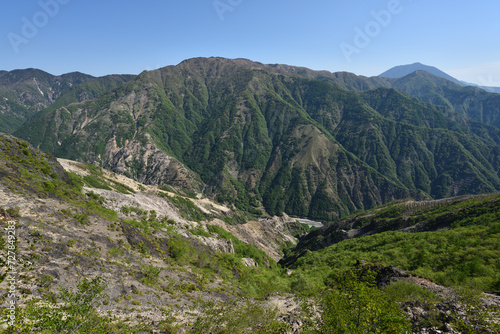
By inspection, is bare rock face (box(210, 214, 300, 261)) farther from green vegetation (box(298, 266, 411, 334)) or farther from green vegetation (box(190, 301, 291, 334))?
green vegetation (box(298, 266, 411, 334))

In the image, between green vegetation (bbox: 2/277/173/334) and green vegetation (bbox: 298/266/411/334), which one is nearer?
green vegetation (bbox: 2/277/173/334)

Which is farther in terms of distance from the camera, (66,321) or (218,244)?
(218,244)

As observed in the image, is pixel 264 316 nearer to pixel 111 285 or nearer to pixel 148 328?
pixel 148 328

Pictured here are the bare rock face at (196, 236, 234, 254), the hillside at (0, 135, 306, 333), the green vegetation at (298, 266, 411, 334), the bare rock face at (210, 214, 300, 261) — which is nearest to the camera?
the green vegetation at (298, 266, 411, 334)

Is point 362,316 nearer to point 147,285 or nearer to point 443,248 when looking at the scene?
point 147,285

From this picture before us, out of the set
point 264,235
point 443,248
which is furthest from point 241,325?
point 264,235

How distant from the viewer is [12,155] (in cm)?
4434

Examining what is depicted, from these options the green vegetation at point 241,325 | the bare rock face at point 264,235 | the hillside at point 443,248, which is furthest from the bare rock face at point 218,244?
the bare rock face at point 264,235

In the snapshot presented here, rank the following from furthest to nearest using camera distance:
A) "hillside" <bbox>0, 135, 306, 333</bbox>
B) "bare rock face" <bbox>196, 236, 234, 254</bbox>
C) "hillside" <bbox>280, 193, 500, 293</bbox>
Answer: "bare rock face" <bbox>196, 236, 234, 254</bbox> < "hillside" <bbox>280, 193, 500, 293</bbox> < "hillside" <bbox>0, 135, 306, 333</bbox>

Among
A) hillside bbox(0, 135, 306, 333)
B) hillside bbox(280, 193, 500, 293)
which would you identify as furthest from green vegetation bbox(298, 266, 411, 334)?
hillside bbox(280, 193, 500, 293)

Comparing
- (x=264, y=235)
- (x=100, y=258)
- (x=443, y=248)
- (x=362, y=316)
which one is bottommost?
(x=264, y=235)

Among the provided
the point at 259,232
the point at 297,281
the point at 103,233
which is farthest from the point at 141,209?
the point at 259,232

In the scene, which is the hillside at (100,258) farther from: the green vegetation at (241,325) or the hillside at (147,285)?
the green vegetation at (241,325)

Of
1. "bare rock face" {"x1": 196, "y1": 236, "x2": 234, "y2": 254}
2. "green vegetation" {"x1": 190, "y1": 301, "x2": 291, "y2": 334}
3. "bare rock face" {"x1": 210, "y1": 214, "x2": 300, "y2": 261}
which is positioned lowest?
"bare rock face" {"x1": 210, "y1": 214, "x2": 300, "y2": 261}
